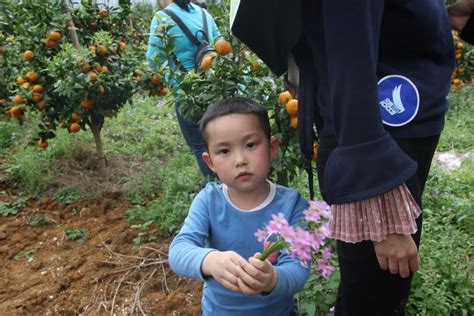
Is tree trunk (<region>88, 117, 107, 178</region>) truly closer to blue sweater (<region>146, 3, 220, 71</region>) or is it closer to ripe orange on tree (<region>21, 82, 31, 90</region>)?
ripe orange on tree (<region>21, 82, 31, 90</region>)

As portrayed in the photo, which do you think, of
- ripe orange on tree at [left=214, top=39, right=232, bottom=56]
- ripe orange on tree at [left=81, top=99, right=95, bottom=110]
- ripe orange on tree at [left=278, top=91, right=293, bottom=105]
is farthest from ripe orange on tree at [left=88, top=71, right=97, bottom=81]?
ripe orange on tree at [left=278, top=91, right=293, bottom=105]

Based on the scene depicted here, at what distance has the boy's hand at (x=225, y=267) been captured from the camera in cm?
103

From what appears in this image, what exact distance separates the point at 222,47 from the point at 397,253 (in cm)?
119

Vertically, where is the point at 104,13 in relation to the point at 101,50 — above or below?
above

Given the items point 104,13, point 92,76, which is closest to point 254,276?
point 92,76

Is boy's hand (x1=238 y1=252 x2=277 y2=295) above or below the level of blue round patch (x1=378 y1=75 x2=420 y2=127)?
below

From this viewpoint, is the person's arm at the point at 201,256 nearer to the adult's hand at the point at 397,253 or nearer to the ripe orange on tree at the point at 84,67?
the adult's hand at the point at 397,253

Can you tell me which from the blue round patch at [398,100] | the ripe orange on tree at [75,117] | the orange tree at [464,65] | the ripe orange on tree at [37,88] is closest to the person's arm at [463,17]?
the blue round patch at [398,100]

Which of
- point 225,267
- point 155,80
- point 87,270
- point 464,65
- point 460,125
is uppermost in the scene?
point 225,267

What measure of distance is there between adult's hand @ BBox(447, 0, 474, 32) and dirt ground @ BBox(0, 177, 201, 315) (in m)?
1.63

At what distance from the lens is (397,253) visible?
916mm

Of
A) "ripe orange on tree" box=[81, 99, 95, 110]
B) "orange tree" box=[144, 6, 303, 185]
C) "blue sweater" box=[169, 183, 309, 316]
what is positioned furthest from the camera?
"ripe orange on tree" box=[81, 99, 95, 110]

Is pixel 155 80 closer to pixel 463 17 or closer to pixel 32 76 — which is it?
pixel 32 76

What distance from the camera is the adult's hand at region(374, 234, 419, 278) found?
0.91 m
